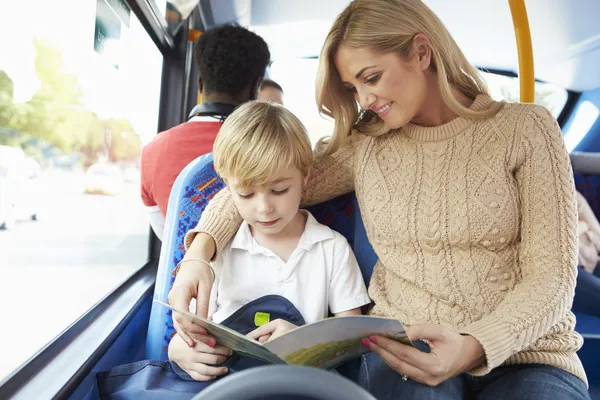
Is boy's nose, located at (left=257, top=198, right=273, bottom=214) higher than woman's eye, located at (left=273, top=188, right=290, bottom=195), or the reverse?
woman's eye, located at (left=273, top=188, right=290, bottom=195)

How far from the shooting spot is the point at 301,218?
4.59 ft

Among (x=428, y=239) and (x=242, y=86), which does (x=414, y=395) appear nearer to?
(x=428, y=239)

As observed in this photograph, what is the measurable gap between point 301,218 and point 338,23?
1.65ft

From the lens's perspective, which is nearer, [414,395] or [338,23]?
[414,395]

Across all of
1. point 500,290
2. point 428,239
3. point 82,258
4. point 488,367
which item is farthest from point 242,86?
point 488,367

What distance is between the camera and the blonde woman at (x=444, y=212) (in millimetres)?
1032

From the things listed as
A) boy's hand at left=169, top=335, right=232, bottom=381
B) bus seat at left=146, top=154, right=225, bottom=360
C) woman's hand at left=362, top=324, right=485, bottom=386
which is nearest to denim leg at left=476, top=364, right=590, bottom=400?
woman's hand at left=362, top=324, right=485, bottom=386

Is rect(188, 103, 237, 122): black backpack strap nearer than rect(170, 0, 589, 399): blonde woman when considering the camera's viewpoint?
No

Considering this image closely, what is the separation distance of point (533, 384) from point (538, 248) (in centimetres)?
27

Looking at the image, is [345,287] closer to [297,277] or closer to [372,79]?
[297,277]

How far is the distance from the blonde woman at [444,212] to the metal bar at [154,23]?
954mm

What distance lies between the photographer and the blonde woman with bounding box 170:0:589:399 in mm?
1032

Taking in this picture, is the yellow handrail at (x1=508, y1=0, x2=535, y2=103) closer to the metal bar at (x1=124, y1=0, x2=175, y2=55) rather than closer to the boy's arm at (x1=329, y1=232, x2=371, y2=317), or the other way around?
the boy's arm at (x1=329, y1=232, x2=371, y2=317)

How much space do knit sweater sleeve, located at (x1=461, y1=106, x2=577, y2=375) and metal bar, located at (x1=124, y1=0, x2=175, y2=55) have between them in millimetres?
1425
